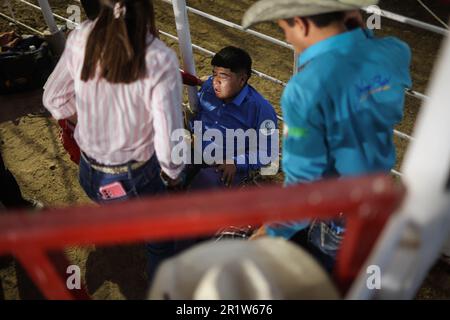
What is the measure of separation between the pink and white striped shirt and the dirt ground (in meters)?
A: 1.00

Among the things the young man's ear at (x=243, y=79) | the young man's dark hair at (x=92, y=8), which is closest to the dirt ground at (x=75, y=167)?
the young man's ear at (x=243, y=79)

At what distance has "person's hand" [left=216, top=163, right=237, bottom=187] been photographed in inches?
112

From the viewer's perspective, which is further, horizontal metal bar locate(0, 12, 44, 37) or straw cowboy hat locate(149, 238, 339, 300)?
horizontal metal bar locate(0, 12, 44, 37)

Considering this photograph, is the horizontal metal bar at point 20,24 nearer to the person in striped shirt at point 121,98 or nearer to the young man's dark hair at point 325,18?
the person in striped shirt at point 121,98

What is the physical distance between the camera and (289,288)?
3.64 feet

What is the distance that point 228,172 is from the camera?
9.33ft

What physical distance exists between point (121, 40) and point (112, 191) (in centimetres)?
76

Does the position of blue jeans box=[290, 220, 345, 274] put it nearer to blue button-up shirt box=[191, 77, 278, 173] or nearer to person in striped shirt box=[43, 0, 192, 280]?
person in striped shirt box=[43, 0, 192, 280]

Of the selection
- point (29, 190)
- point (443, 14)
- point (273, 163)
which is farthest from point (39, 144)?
point (443, 14)

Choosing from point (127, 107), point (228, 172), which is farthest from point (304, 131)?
point (228, 172)

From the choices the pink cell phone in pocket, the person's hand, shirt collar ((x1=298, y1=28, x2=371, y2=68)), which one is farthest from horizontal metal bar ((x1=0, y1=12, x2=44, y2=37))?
shirt collar ((x1=298, y1=28, x2=371, y2=68))

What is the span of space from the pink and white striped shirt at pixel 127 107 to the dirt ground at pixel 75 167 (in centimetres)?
100

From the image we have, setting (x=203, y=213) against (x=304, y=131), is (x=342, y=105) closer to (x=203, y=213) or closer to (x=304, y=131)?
(x=304, y=131)

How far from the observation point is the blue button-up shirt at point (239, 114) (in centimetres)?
277
